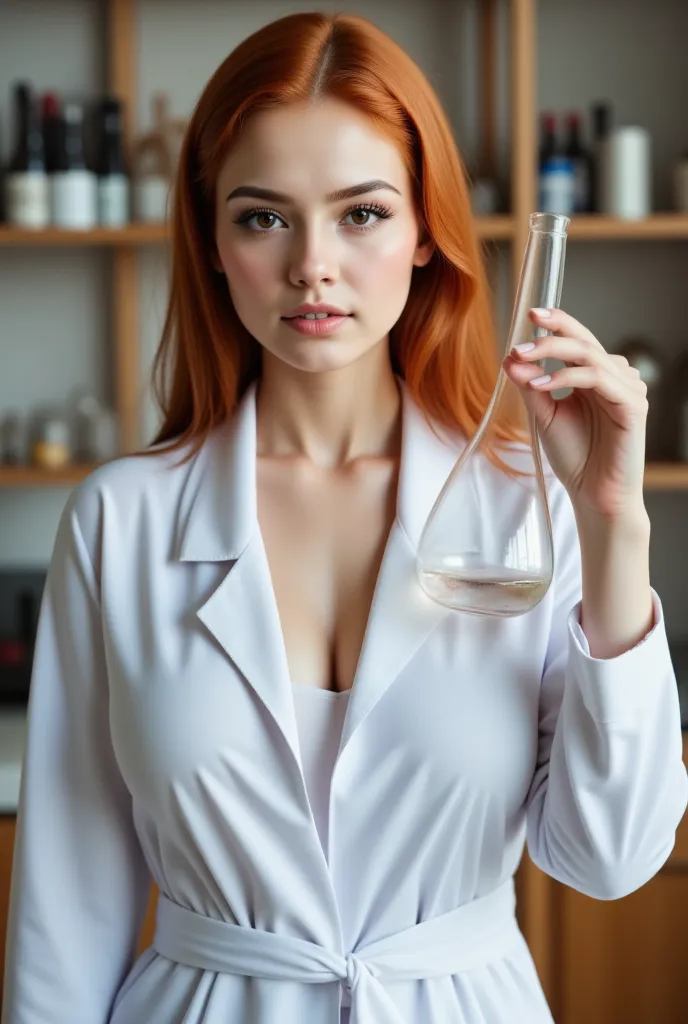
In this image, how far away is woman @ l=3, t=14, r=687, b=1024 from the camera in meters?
0.97

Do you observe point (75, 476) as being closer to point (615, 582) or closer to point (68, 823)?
point (68, 823)

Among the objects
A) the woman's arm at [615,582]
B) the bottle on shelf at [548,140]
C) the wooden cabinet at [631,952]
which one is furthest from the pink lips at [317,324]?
the bottle on shelf at [548,140]

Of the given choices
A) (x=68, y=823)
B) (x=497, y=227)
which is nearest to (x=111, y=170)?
(x=497, y=227)

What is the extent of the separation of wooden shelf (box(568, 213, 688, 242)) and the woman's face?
4.58 feet

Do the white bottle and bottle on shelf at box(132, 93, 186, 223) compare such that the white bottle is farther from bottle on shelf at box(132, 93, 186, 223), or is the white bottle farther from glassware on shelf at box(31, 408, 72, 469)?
glassware on shelf at box(31, 408, 72, 469)

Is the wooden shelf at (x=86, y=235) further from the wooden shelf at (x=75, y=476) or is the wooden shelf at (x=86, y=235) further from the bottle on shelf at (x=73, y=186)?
the wooden shelf at (x=75, y=476)

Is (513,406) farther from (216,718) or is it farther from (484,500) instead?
(216,718)

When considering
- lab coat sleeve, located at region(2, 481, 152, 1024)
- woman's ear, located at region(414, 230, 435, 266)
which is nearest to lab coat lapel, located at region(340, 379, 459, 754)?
woman's ear, located at region(414, 230, 435, 266)

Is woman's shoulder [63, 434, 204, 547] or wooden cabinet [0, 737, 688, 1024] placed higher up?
woman's shoulder [63, 434, 204, 547]

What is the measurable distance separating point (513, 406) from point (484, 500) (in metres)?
0.16

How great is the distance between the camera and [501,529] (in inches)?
36.6

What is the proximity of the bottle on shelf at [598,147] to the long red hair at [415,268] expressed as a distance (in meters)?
1.32

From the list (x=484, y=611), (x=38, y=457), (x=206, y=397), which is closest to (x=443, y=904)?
(x=484, y=611)

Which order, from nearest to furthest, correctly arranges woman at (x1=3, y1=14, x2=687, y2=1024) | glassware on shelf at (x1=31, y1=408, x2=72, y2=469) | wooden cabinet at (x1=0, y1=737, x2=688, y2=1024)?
woman at (x1=3, y1=14, x2=687, y2=1024)
wooden cabinet at (x1=0, y1=737, x2=688, y2=1024)
glassware on shelf at (x1=31, y1=408, x2=72, y2=469)
